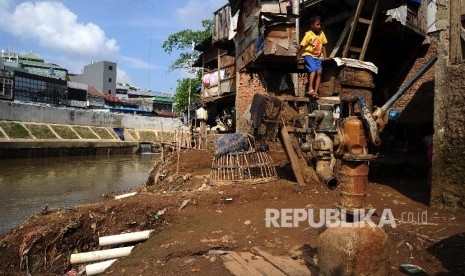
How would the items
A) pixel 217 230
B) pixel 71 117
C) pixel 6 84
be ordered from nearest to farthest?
pixel 217 230, pixel 6 84, pixel 71 117

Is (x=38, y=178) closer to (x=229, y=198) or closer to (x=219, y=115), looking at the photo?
(x=219, y=115)

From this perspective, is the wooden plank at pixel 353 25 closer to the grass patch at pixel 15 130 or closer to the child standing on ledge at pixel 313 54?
the child standing on ledge at pixel 313 54

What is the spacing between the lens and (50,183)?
1780cm

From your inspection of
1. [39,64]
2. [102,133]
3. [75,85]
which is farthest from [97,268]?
[39,64]

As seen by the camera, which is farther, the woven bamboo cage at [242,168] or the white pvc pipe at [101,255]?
the woven bamboo cage at [242,168]

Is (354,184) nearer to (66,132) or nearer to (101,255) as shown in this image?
(101,255)

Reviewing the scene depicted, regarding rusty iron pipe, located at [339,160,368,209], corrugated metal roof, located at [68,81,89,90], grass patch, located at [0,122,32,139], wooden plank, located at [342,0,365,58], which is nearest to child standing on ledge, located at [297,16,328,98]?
wooden plank, located at [342,0,365,58]

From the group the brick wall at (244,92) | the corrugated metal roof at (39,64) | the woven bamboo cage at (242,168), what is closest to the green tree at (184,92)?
the brick wall at (244,92)

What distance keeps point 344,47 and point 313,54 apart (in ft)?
10.5

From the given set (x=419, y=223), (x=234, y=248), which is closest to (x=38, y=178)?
(x=234, y=248)

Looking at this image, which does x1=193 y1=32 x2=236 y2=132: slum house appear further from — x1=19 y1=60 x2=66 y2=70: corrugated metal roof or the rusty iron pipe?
x1=19 y1=60 x2=66 y2=70: corrugated metal roof

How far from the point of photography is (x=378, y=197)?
21.9 ft

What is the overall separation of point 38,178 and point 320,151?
1924cm

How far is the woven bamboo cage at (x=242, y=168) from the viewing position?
28.1 feet
